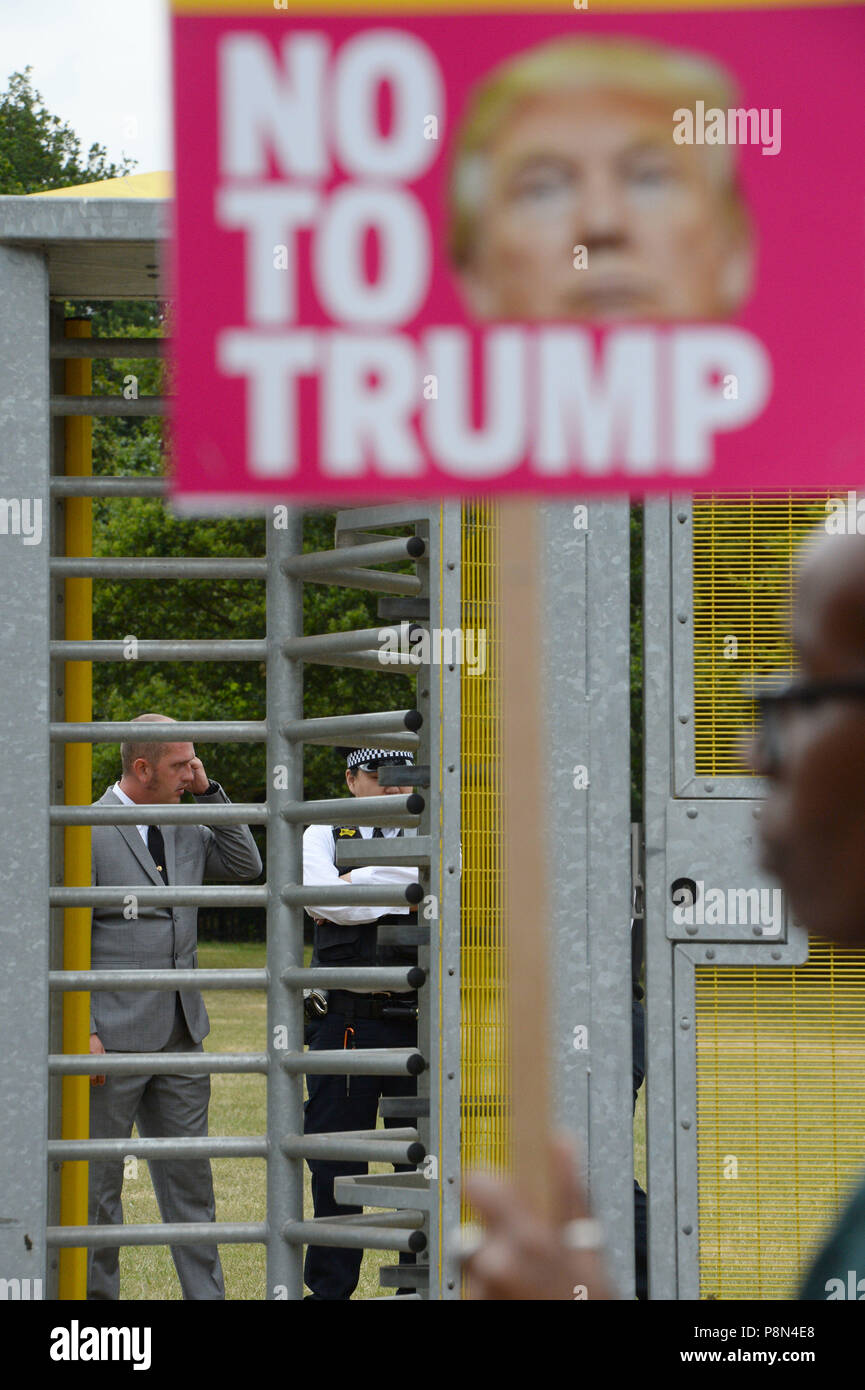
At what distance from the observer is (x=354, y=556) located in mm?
4883

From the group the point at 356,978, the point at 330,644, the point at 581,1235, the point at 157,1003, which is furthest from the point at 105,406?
the point at 581,1235

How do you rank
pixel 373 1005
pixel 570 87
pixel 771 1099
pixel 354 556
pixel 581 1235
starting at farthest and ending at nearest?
pixel 373 1005 < pixel 354 556 < pixel 771 1099 < pixel 570 87 < pixel 581 1235

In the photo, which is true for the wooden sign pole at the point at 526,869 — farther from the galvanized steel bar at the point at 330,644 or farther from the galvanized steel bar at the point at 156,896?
the galvanized steel bar at the point at 156,896

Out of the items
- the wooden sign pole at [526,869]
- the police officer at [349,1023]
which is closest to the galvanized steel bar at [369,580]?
the police officer at [349,1023]

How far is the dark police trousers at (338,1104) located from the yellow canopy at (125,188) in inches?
129

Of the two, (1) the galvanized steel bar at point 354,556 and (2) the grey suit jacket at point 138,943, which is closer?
(1) the galvanized steel bar at point 354,556

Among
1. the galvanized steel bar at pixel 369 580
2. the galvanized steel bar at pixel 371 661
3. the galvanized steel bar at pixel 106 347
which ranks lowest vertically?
the galvanized steel bar at pixel 371 661

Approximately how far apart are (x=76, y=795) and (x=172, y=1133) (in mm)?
1955

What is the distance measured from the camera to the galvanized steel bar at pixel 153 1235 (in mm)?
4789

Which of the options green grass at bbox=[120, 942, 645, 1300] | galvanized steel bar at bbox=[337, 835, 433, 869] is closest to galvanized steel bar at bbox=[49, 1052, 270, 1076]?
galvanized steel bar at bbox=[337, 835, 433, 869]

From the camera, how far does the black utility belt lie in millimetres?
7238

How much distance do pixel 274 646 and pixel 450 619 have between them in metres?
0.55

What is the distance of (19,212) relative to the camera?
4.78 metres

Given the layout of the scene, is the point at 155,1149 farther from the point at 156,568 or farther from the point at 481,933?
the point at 156,568
